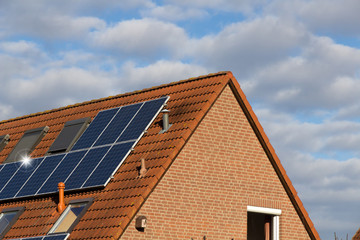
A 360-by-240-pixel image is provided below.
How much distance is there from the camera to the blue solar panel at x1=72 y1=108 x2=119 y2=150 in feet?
93.3

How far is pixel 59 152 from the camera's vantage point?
29.5 m

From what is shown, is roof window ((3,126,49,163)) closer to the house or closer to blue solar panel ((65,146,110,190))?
the house

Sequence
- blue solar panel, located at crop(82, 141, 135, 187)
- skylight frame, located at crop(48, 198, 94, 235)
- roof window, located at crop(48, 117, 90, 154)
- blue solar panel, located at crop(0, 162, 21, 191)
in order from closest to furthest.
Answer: skylight frame, located at crop(48, 198, 94, 235) < blue solar panel, located at crop(82, 141, 135, 187) < roof window, located at crop(48, 117, 90, 154) < blue solar panel, located at crop(0, 162, 21, 191)

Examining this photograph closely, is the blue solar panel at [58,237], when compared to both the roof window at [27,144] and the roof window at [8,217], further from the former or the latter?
the roof window at [27,144]

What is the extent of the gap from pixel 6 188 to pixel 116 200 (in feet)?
20.0

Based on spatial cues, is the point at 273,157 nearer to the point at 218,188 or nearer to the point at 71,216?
the point at 218,188

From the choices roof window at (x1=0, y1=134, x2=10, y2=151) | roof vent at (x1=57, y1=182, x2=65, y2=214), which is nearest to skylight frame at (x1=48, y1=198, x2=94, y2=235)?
roof vent at (x1=57, y1=182, x2=65, y2=214)

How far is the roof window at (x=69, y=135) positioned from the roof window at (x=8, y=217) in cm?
258

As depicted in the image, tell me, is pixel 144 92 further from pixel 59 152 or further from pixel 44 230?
pixel 44 230

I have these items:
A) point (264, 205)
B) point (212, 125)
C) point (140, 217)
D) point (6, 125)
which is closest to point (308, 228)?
point (264, 205)

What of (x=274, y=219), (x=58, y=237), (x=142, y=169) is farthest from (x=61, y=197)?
(x=274, y=219)

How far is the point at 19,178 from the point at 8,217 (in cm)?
155

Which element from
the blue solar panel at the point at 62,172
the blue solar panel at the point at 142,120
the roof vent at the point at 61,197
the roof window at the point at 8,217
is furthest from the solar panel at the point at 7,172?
the blue solar panel at the point at 142,120

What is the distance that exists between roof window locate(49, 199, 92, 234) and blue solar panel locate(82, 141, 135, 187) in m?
0.64
